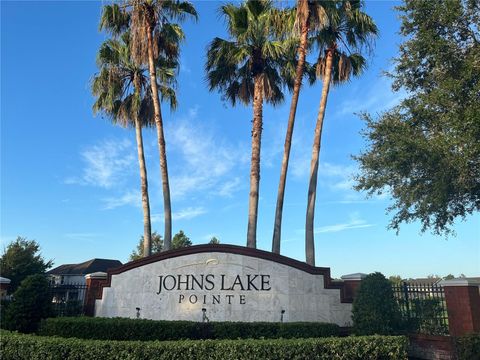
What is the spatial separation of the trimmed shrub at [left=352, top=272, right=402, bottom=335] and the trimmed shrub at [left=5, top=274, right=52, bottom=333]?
10413 mm

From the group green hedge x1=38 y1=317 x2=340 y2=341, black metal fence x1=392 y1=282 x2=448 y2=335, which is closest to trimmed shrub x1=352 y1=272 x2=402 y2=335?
black metal fence x1=392 y1=282 x2=448 y2=335

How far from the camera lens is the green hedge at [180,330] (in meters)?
11.4

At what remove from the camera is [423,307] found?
506 inches

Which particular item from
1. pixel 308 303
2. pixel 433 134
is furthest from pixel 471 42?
pixel 308 303

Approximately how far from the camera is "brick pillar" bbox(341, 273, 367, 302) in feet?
45.6

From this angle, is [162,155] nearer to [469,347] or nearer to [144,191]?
[144,191]

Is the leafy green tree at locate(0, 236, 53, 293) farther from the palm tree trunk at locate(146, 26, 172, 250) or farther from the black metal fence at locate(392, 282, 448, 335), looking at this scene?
the black metal fence at locate(392, 282, 448, 335)

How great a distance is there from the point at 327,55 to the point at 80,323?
51.0 ft

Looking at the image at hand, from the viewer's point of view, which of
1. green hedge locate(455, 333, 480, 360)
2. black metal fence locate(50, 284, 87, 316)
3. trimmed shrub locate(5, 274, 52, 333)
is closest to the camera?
green hedge locate(455, 333, 480, 360)

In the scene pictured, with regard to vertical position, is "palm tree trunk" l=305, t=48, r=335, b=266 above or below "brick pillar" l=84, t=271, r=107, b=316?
above

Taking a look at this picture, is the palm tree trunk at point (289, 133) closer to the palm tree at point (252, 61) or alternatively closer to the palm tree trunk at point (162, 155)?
the palm tree at point (252, 61)

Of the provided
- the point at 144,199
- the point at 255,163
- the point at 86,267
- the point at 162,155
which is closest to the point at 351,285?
the point at 255,163

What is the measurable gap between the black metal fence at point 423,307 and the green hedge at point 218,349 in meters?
3.90

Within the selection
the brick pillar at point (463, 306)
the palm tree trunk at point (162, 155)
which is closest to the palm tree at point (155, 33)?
the palm tree trunk at point (162, 155)
